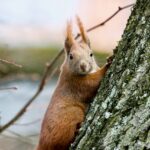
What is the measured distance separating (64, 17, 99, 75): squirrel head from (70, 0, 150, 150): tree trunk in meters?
0.58

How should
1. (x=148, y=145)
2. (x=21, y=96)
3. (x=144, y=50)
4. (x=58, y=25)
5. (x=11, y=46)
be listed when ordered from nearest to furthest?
(x=148, y=145) → (x=144, y=50) → (x=21, y=96) → (x=11, y=46) → (x=58, y=25)

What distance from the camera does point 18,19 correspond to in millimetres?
7000

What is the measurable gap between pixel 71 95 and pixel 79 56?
234 millimetres

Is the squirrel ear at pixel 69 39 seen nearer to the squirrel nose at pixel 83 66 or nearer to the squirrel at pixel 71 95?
the squirrel at pixel 71 95

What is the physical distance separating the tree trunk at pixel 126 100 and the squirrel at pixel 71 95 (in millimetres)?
293

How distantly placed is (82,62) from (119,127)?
36.0 inches

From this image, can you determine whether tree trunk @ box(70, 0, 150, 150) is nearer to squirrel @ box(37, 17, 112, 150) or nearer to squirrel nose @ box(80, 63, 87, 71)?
squirrel @ box(37, 17, 112, 150)

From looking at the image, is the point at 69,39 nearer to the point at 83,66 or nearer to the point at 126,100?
the point at 83,66

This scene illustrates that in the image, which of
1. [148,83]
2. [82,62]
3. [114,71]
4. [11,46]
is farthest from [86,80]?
[11,46]

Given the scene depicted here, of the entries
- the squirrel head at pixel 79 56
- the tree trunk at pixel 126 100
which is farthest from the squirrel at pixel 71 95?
the tree trunk at pixel 126 100

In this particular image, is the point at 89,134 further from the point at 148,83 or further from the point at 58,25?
the point at 58,25

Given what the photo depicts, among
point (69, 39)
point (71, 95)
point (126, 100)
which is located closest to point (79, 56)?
point (69, 39)

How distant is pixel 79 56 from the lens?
3.72m

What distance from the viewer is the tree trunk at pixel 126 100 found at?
2756 mm
